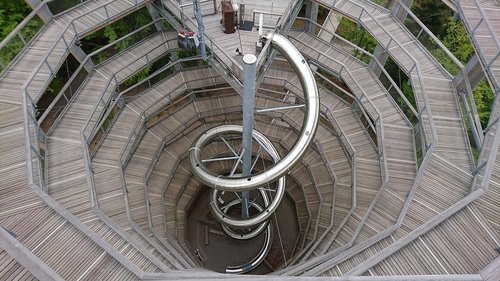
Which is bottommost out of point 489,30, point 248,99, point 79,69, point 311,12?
point 79,69

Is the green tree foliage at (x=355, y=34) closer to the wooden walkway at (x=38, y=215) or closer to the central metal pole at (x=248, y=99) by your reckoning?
the central metal pole at (x=248, y=99)

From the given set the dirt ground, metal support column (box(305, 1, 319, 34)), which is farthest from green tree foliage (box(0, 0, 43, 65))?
metal support column (box(305, 1, 319, 34))

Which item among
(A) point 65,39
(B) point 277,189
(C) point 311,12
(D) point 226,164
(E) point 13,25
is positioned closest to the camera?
(A) point 65,39

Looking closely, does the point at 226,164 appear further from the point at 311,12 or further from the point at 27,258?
the point at 27,258

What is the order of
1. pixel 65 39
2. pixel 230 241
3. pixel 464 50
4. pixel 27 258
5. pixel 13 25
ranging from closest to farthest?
pixel 27 258 < pixel 65 39 < pixel 13 25 < pixel 464 50 < pixel 230 241

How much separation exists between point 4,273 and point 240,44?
1391 cm

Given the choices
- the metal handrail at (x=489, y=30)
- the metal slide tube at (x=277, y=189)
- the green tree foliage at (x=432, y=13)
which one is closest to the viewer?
the metal handrail at (x=489, y=30)

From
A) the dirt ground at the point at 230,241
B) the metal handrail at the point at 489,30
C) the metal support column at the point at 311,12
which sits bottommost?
the dirt ground at the point at 230,241

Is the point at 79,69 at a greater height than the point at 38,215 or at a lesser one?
greater

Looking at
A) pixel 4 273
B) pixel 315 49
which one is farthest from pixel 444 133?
pixel 4 273

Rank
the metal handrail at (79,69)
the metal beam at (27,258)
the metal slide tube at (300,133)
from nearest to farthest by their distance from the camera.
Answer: the metal beam at (27,258)
the metal slide tube at (300,133)
the metal handrail at (79,69)

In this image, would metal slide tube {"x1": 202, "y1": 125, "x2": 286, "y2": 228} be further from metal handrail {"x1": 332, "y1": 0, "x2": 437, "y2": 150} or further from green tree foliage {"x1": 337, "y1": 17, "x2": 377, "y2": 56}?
green tree foliage {"x1": 337, "y1": 17, "x2": 377, "y2": 56}

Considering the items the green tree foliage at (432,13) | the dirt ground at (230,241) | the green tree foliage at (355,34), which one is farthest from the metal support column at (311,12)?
the dirt ground at (230,241)

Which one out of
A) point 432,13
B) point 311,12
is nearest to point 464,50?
point 432,13
